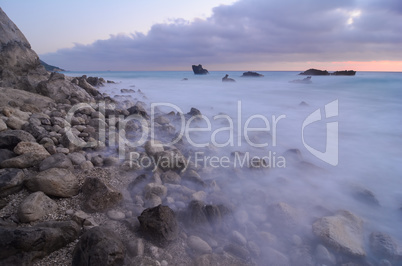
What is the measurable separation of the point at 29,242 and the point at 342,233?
7.51 ft

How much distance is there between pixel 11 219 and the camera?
1771 mm

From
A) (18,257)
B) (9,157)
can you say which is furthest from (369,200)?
(9,157)

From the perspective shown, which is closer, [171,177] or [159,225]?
[159,225]

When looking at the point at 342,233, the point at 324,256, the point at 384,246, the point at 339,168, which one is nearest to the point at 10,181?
the point at 324,256

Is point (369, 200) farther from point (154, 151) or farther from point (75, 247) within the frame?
point (75, 247)

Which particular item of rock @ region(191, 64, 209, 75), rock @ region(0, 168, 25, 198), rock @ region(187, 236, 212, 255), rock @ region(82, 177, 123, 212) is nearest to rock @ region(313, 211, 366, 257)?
rock @ region(187, 236, 212, 255)

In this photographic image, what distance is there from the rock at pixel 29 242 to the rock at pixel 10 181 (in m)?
0.59

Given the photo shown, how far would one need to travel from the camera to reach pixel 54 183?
6.77 feet

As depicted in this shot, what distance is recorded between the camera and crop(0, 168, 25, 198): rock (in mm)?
1972

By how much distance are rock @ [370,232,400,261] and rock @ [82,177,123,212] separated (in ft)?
7.19

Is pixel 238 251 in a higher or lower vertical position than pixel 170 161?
lower

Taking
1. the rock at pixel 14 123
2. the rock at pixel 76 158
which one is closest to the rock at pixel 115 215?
the rock at pixel 76 158

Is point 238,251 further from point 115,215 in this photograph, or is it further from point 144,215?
point 115,215

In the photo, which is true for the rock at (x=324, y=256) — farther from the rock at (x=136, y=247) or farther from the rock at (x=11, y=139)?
the rock at (x=11, y=139)
